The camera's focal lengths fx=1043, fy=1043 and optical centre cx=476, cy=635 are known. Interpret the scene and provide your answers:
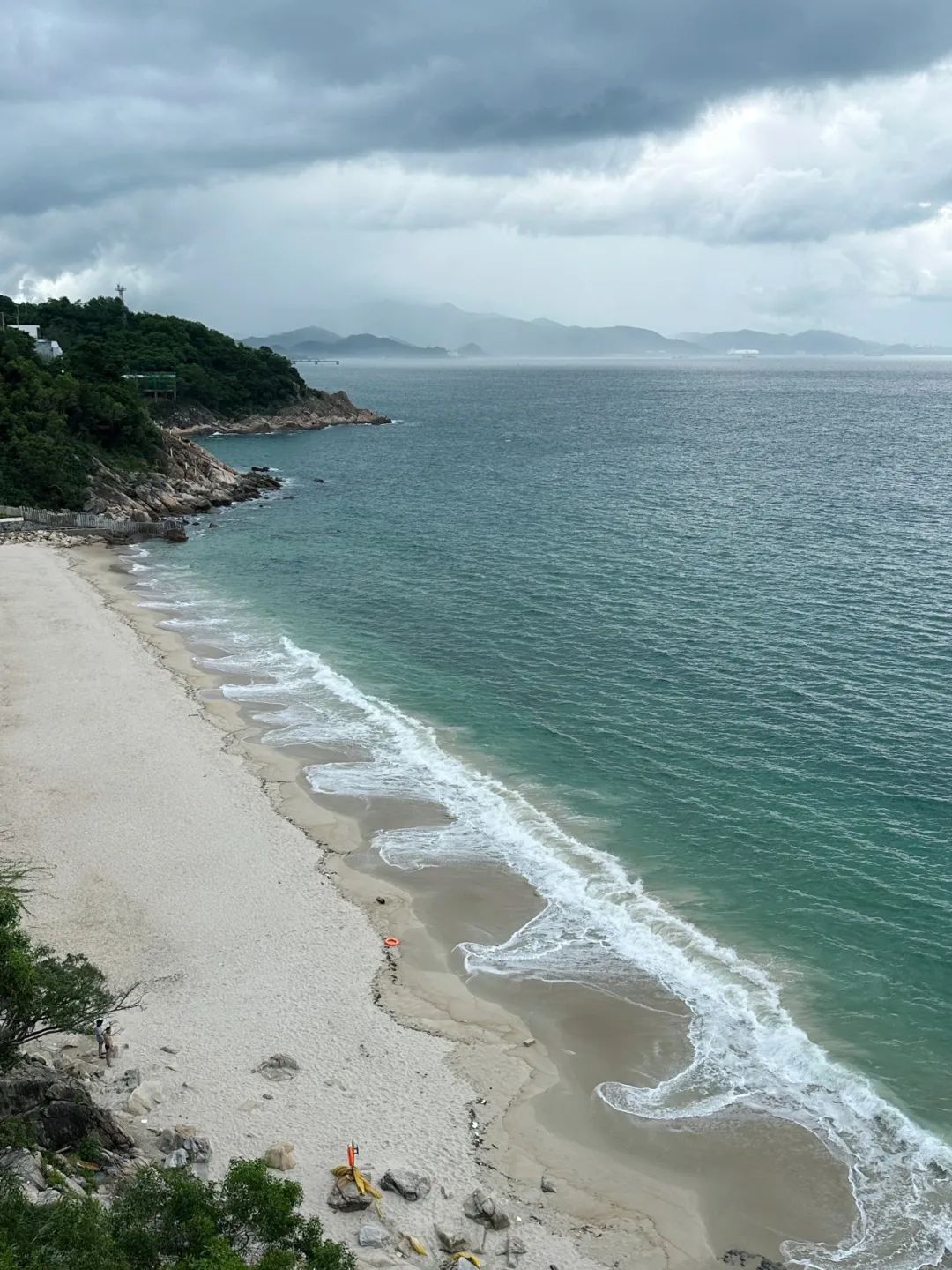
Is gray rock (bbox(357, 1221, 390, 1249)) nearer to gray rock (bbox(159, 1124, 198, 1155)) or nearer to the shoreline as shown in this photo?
the shoreline

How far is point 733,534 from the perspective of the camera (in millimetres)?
77750

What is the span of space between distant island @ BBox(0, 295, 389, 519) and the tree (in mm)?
69720

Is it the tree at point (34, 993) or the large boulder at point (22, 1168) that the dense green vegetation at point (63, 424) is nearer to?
the tree at point (34, 993)

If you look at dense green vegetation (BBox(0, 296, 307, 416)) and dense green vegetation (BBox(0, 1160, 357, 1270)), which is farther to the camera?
dense green vegetation (BBox(0, 296, 307, 416))

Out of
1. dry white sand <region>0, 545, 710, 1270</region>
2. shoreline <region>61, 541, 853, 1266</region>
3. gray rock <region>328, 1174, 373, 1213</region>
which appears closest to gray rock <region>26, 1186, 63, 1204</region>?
dry white sand <region>0, 545, 710, 1270</region>

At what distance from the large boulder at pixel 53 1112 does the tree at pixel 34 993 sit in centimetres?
48

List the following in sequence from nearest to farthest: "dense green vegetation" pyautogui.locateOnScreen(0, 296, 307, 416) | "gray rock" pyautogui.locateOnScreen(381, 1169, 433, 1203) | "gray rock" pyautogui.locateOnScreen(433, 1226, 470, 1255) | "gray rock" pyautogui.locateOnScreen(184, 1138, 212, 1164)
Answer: "gray rock" pyautogui.locateOnScreen(433, 1226, 470, 1255), "gray rock" pyautogui.locateOnScreen(381, 1169, 433, 1203), "gray rock" pyautogui.locateOnScreen(184, 1138, 212, 1164), "dense green vegetation" pyautogui.locateOnScreen(0, 296, 307, 416)

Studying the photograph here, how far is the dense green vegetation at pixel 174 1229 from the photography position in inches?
587

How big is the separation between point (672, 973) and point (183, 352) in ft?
507

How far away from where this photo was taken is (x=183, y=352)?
163625 millimetres

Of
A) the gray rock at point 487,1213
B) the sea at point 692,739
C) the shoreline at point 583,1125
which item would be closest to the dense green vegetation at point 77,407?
the sea at point 692,739

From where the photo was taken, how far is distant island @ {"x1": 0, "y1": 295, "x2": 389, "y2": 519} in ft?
284

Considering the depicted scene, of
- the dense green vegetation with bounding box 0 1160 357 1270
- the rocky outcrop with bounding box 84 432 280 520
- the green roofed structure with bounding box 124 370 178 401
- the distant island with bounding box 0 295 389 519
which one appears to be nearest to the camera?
the dense green vegetation with bounding box 0 1160 357 1270

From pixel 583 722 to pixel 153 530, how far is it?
5370 centimetres
